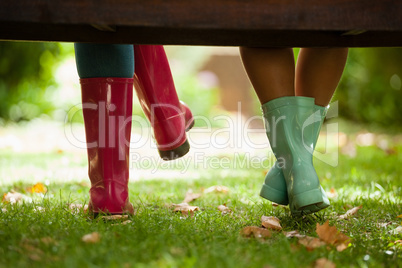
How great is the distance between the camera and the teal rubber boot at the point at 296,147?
1504 mm

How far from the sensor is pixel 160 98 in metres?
1.93

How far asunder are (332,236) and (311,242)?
89 millimetres

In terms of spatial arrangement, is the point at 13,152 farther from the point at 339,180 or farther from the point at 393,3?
the point at 393,3

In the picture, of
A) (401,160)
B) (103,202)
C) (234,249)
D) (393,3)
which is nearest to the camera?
(393,3)

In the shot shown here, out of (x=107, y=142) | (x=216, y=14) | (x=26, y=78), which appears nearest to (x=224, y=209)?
(x=107, y=142)

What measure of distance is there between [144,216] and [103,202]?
5.8 inches

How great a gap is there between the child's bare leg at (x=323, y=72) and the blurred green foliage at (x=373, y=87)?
4.78m

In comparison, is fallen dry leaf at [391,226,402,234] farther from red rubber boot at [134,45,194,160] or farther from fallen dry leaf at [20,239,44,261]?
fallen dry leaf at [20,239,44,261]

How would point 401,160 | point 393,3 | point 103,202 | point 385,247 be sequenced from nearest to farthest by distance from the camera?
1. point 393,3
2. point 385,247
3. point 103,202
4. point 401,160

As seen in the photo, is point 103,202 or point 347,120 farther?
point 347,120

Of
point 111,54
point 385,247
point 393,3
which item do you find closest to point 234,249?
point 385,247

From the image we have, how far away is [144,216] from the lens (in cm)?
162

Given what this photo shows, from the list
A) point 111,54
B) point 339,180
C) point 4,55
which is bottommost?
point 339,180
